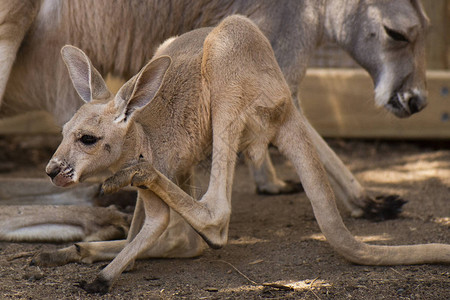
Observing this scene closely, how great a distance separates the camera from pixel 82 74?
3215 mm

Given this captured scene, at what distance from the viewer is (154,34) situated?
13.8 ft

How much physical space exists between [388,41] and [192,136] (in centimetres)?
158

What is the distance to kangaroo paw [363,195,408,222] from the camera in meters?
4.11

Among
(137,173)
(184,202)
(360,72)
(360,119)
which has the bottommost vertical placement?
(360,119)

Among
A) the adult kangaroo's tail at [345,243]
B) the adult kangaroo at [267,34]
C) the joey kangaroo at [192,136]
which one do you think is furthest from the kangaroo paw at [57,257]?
the adult kangaroo at [267,34]

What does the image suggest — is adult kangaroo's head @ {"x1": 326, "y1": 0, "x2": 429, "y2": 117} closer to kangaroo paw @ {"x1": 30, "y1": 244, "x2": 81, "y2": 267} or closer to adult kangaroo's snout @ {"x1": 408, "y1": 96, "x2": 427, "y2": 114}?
adult kangaroo's snout @ {"x1": 408, "y1": 96, "x2": 427, "y2": 114}

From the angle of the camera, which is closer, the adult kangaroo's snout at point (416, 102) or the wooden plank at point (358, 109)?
the adult kangaroo's snout at point (416, 102)

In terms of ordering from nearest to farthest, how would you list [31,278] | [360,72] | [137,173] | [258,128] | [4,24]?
[137,173], [31,278], [258,128], [4,24], [360,72]

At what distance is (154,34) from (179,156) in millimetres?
1307

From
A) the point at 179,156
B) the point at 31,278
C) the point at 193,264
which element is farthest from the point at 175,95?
the point at 31,278

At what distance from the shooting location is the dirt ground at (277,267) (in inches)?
115

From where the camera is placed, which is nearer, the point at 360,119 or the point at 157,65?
the point at 157,65

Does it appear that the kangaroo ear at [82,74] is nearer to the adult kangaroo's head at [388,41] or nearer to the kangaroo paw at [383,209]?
the adult kangaroo's head at [388,41]

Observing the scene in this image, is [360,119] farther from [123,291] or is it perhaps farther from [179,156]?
[123,291]
